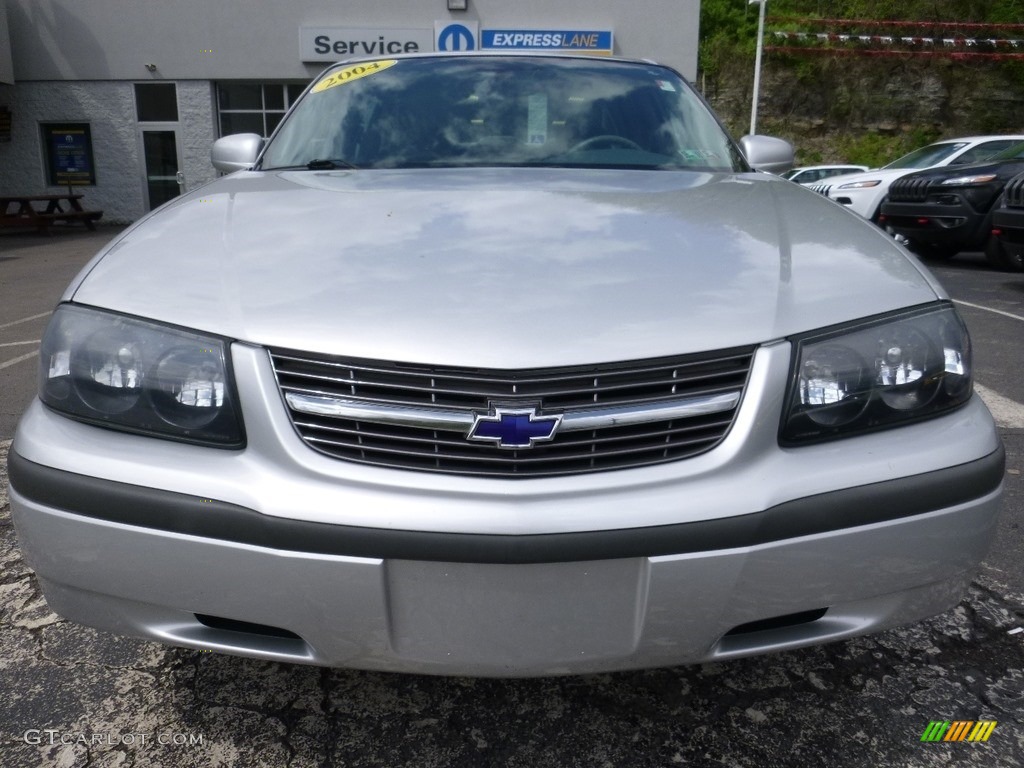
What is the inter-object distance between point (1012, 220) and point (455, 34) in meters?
13.7

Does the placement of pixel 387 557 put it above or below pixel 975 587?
above

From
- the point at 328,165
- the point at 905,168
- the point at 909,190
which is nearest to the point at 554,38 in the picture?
the point at 905,168

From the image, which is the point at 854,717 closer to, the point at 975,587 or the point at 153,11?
the point at 975,587

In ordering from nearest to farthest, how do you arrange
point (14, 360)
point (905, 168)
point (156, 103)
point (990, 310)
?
1. point (14, 360)
2. point (990, 310)
3. point (905, 168)
4. point (156, 103)

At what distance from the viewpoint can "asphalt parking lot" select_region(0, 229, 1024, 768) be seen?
1523 millimetres

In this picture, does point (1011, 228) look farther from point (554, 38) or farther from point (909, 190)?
point (554, 38)

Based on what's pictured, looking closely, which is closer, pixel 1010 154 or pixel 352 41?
pixel 1010 154

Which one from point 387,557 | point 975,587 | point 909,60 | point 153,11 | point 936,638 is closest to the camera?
point 387,557

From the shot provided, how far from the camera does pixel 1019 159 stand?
814 cm

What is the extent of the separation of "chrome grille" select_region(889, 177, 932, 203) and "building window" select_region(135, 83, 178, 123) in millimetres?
15247

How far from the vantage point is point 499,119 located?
2432mm

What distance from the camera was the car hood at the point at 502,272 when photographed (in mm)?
1265

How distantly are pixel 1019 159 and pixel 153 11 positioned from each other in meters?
16.6

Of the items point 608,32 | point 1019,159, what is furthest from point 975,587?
point 608,32
